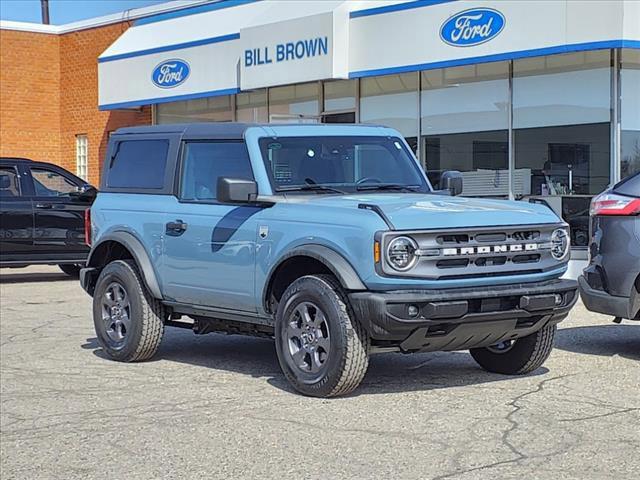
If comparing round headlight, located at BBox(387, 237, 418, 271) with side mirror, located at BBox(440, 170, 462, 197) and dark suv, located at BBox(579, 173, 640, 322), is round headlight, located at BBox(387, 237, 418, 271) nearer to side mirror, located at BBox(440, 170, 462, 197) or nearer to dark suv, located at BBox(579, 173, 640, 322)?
side mirror, located at BBox(440, 170, 462, 197)

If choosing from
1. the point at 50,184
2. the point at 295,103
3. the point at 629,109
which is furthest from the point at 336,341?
the point at 295,103

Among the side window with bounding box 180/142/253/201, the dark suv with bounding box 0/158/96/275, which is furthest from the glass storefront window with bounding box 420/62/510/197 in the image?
the side window with bounding box 180/142/253/201

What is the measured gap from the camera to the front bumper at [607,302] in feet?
28.5

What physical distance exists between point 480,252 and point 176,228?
104 inches

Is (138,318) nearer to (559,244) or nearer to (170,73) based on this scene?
(559,244)

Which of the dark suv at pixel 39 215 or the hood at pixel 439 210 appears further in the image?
the dark suv at pixel 39 215

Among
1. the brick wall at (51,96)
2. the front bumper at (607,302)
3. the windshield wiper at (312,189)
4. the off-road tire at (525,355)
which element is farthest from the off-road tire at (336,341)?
the brick wall at (51,96)

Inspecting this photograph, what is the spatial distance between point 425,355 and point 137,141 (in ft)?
10.3

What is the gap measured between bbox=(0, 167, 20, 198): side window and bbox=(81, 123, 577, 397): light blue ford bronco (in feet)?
23.1

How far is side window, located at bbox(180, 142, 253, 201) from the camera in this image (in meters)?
8.55

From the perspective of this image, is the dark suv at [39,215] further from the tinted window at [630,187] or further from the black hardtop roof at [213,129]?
the tinted window at [630,187]

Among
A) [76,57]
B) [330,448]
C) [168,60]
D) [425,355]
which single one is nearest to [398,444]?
[330,448]

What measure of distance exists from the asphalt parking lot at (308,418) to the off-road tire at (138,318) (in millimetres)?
120

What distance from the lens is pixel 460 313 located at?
706 centimetres
